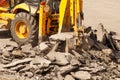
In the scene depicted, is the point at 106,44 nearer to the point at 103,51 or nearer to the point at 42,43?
the point at 103,51

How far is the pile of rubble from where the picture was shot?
9547 millimetres

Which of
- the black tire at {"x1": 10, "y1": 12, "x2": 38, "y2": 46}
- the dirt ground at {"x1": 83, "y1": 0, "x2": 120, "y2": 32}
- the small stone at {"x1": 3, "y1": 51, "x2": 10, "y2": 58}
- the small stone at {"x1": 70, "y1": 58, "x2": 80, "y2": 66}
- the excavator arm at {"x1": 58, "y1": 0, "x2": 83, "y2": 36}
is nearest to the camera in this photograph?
the small stone at {"x1": 70, "y1": 58, "x2": 80, "y2": 66}

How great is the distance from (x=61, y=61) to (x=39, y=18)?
8.37 feet

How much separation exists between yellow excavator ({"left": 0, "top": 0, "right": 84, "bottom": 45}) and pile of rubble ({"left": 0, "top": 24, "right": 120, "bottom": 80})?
0.65 metres

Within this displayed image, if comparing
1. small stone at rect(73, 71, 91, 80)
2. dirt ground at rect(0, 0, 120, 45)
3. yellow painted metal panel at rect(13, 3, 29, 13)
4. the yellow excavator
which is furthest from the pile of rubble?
dirt ground at rect(0, 0, 120, 45)

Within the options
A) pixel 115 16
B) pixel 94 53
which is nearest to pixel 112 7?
pixel 115 16

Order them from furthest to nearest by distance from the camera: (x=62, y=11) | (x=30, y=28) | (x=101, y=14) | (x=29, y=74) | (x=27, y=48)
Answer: (x=101, y=14), (x=30, y=28), (x=62, y=11), (x=27, y=48), (x=29, y=74)

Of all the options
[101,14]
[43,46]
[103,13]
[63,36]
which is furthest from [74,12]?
[103,13]

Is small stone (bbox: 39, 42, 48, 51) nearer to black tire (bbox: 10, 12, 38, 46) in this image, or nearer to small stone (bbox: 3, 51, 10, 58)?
small stone (bbox: 3, 51, 10, 58)

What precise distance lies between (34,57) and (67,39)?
3.34 ft

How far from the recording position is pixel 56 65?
32.2 feet

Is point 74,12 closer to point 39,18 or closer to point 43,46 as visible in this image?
point 43,46

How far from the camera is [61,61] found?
9.82 metres

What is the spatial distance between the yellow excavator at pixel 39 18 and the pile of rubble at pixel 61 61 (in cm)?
65
